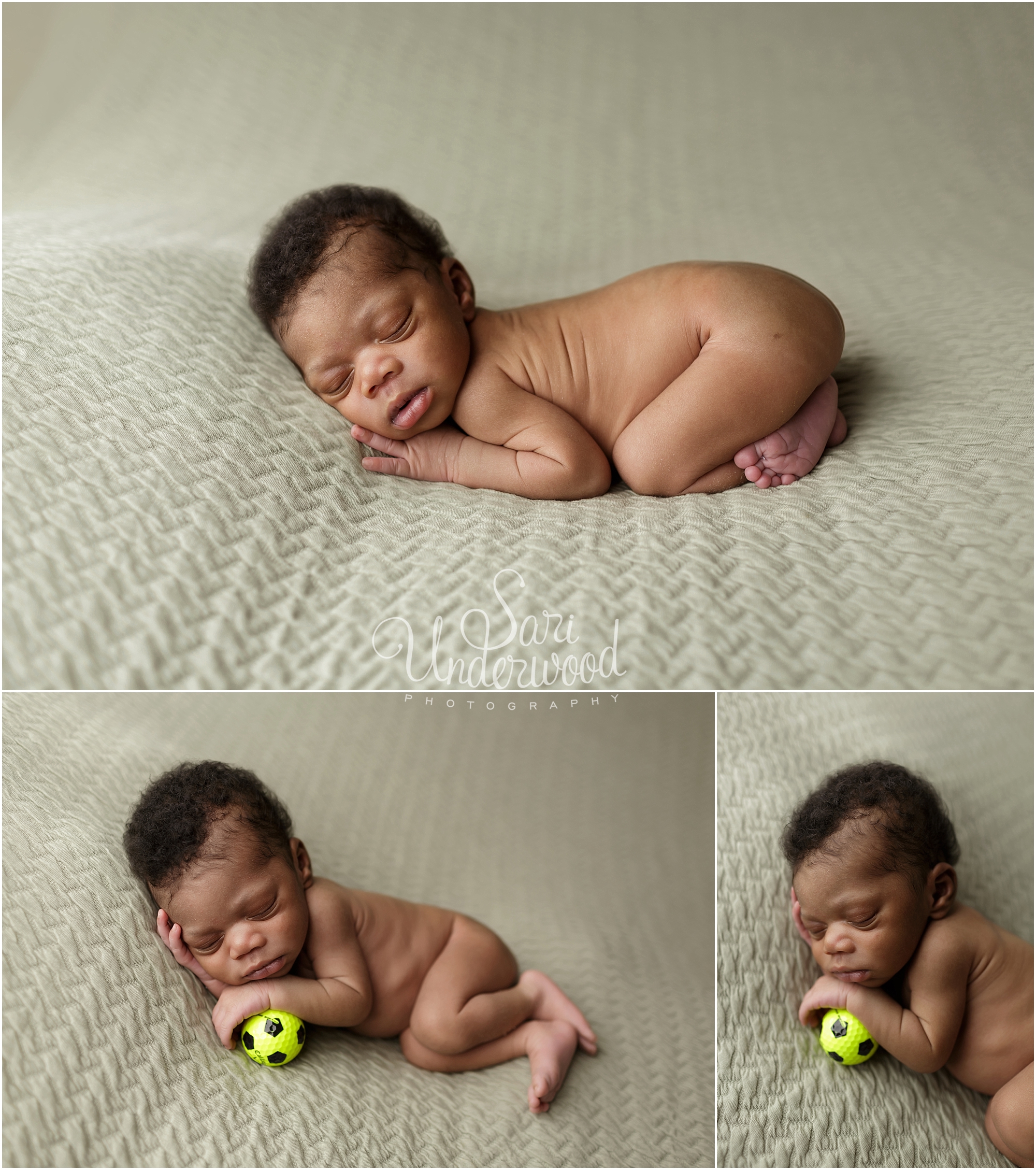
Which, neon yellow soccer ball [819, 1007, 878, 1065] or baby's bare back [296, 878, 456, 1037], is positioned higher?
baby's bare back [296, 878, 456, 1037]

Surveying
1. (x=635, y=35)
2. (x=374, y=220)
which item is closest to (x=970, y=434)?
(x=374, y=220)

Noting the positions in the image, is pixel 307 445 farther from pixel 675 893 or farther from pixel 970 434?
pixel 675 893

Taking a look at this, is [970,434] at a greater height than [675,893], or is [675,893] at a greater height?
[970,434]

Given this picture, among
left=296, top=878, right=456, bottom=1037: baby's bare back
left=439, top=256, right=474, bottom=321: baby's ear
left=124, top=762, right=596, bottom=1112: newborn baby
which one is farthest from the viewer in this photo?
left=439, top=256, right=474, bottom=321: baby's ear

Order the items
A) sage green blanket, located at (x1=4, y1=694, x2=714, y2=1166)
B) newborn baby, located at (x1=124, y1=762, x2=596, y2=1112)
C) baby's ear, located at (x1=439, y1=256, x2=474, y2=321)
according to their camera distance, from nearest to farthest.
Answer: sage green blanket, located at (x1=4, y1=694, x2=714, y2=1166) → newborn baby, located at (x1=124, y1=762, x2=596, y2=1112) → baby's ear, located at (x1=439, y1=256, x2=474, y2=321)

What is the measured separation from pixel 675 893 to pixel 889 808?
1.59 feet

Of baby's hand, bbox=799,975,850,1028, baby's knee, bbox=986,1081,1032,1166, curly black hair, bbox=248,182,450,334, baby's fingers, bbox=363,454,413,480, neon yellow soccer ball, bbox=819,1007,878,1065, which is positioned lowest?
baby's knee, bbox=986,1081,1032,1166

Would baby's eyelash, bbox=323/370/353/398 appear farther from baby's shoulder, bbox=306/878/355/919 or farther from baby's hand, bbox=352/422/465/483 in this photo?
baby's shoulder, bbox=306/878/355/919

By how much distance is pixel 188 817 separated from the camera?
0.83 m

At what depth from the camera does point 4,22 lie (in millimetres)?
1827

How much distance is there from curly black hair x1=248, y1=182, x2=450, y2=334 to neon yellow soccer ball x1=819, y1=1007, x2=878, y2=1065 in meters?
0.82

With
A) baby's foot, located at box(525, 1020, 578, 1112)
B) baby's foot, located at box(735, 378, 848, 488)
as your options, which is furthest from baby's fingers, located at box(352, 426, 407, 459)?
baby's foot, located at box(525, 1020, 578, 1112)

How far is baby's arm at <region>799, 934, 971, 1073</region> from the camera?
84 centimetres

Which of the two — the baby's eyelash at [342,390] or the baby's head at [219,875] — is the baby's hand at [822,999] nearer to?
the baby's head at [219,875]
